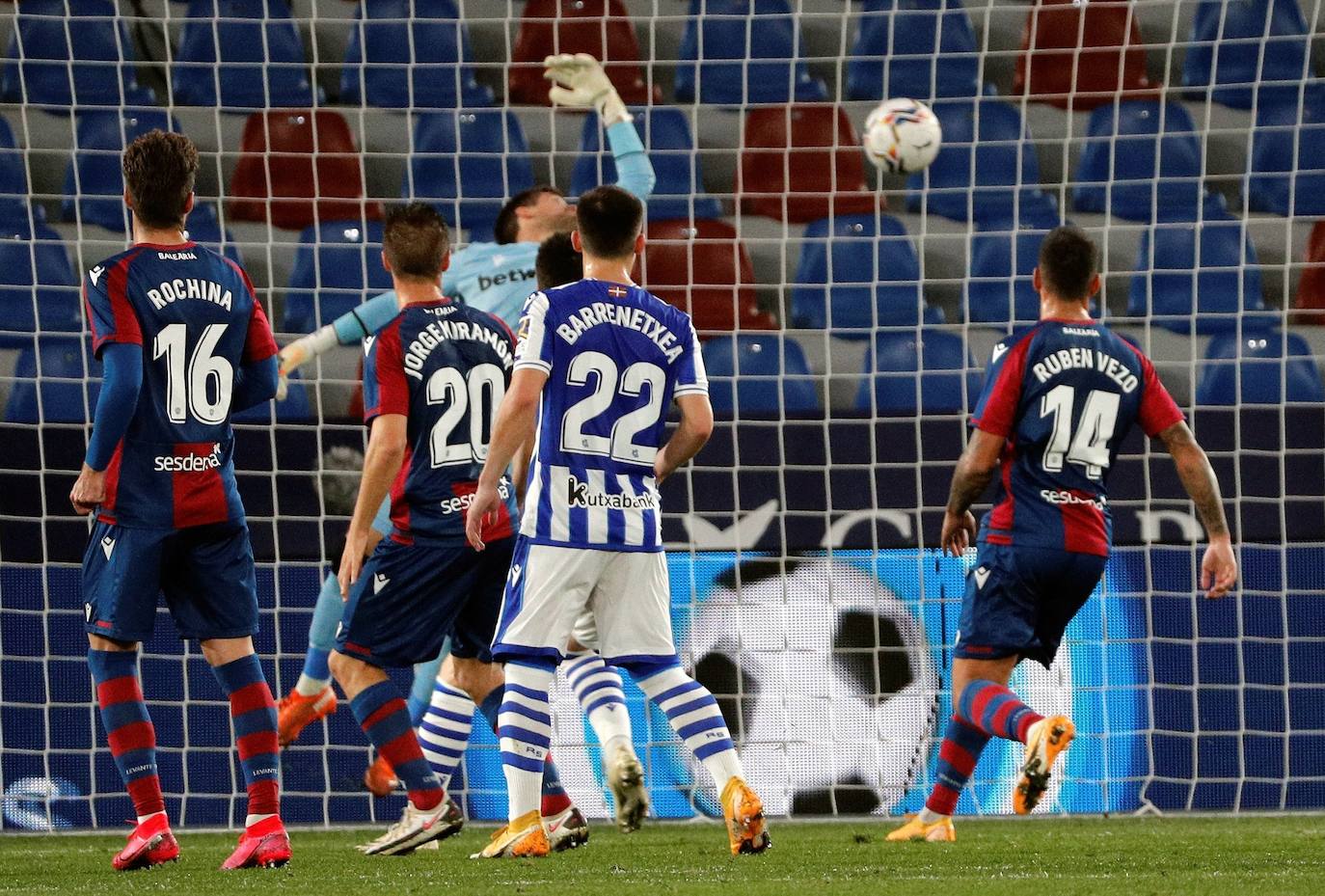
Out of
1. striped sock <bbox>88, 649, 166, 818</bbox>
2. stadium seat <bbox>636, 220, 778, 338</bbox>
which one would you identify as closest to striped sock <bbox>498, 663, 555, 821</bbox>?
striped sock <bbox>88, 649, 166, 818</bbox>

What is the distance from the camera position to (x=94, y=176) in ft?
28.4

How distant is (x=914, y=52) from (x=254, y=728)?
5.79 meters

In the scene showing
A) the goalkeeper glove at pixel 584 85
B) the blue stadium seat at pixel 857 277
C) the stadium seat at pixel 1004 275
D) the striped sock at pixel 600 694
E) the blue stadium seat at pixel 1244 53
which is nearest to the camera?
the striped sock at pixel 600 694

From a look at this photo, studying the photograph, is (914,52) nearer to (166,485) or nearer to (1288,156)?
(1288,156)

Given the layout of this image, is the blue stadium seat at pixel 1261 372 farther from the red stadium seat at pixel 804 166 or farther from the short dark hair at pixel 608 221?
the short dark hair at pixel 608 221

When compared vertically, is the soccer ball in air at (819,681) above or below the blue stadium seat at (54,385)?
below

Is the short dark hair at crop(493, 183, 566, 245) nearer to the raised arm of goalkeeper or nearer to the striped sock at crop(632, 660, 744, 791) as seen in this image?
the raised arm of goalkeeper

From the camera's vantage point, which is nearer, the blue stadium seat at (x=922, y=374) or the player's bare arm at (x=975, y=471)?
the player's bare arm at (x=975, y=471)

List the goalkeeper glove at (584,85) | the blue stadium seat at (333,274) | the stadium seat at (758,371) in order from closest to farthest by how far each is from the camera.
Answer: the goalkeeper glove at (584,85) → the stadium seat at (758,371) → the blue stadium seat at (333,274)

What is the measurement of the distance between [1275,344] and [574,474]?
480 cm

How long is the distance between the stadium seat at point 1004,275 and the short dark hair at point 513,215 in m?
2.77

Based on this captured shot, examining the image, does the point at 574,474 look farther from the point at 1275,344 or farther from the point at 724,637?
the point at 1275,344

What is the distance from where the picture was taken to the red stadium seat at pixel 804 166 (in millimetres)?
8789

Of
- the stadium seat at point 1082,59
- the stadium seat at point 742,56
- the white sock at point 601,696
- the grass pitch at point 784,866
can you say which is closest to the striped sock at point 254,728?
the grass pitch at point 784,866
